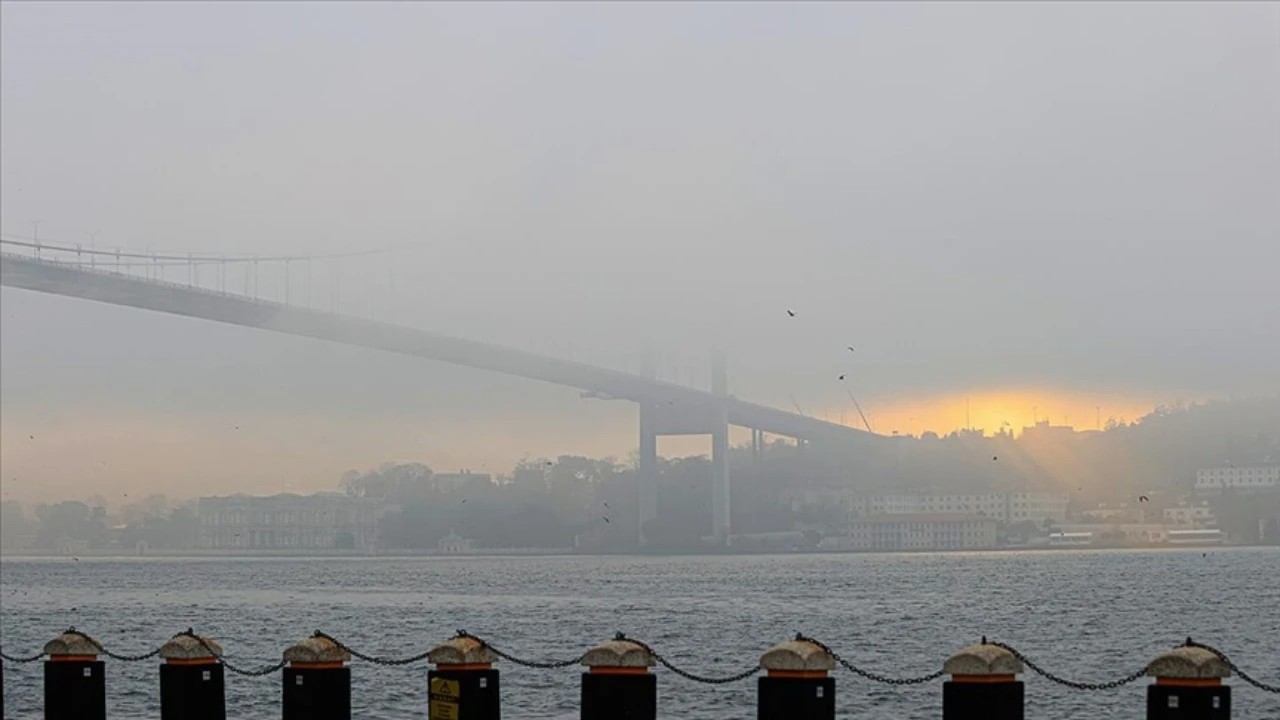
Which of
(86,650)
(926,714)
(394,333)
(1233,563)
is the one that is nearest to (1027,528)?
(1233,563)

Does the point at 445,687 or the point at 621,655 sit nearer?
the point at 621,655

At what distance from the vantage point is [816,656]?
33.1ft

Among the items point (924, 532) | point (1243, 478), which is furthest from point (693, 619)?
point (924, 532)

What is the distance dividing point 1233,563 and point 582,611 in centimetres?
4704

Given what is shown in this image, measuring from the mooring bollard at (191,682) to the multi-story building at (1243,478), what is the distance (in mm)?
85639

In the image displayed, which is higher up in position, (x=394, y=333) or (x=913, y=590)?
(x=394, y=333)

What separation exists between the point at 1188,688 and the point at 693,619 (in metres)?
35.0

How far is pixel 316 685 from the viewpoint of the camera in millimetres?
11297

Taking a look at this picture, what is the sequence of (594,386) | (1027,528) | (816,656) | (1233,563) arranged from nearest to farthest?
(816,656) < (594,386) < (1233,563) < (1027,528)

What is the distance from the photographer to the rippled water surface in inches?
859

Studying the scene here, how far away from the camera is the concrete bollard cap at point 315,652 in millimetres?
11352

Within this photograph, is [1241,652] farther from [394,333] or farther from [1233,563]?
[1233,563]

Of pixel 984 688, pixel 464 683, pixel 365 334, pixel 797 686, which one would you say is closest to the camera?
pixel 984 688

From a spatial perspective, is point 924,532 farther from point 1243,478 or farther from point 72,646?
point 72,646
